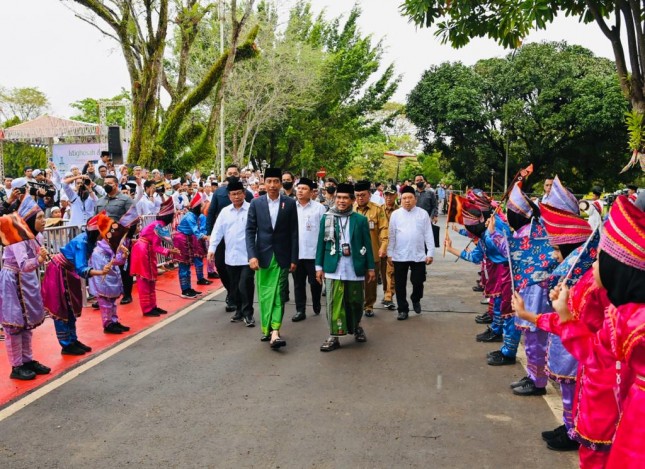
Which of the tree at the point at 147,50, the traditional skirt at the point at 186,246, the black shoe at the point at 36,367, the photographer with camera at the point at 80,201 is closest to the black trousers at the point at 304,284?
the traditional skirt at the point at 186,246

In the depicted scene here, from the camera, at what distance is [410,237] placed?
7.86m

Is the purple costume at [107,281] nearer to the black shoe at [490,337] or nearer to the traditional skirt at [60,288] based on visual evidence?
the traditional skirt at [60,288]

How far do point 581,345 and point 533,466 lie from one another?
3.99ft

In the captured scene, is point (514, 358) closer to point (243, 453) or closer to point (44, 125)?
point (243, 453)

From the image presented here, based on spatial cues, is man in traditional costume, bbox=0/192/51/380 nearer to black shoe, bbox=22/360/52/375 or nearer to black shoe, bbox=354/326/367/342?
black shoe, bbox=22/360/52/375

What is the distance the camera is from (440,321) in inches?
303

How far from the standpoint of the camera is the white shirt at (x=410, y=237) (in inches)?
309

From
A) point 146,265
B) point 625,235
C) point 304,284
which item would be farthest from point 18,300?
point 625,235

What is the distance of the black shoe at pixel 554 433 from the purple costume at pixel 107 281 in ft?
15.0

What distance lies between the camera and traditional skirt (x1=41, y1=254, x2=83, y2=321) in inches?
225

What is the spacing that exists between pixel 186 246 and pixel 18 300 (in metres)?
4.30

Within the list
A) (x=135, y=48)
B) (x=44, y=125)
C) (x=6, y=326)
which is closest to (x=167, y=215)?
(x=6, y=326)

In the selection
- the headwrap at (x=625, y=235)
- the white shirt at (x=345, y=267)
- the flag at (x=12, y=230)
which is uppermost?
the headwrap at (x=625, y=235)

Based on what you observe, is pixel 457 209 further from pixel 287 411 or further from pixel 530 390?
pixel 287 411
